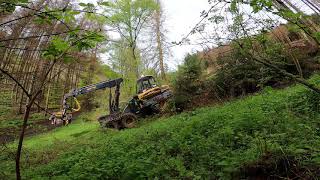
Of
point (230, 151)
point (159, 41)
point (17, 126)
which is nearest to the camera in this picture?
point (230, 151)

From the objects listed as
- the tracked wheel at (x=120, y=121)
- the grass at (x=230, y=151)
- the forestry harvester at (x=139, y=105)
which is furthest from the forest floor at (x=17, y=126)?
the grass at (x=230, y=151)

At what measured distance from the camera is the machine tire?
17609 millimetres

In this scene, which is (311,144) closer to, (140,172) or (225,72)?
(140,172)

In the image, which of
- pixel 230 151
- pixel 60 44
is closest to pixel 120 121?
pixel 230 151

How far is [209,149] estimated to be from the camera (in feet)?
20.3

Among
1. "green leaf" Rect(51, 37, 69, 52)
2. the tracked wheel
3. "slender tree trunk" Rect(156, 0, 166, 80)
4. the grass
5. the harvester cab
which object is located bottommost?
the grass

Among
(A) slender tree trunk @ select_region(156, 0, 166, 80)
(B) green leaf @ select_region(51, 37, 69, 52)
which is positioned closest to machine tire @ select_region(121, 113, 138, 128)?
(A) slender tree trunk @ select_region(156, 0, 166, 80)

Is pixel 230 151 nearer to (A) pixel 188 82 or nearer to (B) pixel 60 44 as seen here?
(B) pixel 60 44

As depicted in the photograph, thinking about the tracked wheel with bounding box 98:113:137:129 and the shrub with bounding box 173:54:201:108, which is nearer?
the shrub with bounding box 173:54:201:108

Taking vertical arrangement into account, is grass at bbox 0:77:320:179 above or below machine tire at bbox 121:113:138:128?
below

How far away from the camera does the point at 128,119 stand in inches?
705

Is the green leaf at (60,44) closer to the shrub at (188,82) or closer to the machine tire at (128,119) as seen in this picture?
the shrub at (188,82)

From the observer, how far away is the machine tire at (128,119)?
57.8ft

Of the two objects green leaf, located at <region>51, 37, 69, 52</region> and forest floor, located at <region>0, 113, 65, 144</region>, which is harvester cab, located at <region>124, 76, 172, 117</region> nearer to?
forest floor, located at <region>0, 113, 65, 144</region>
